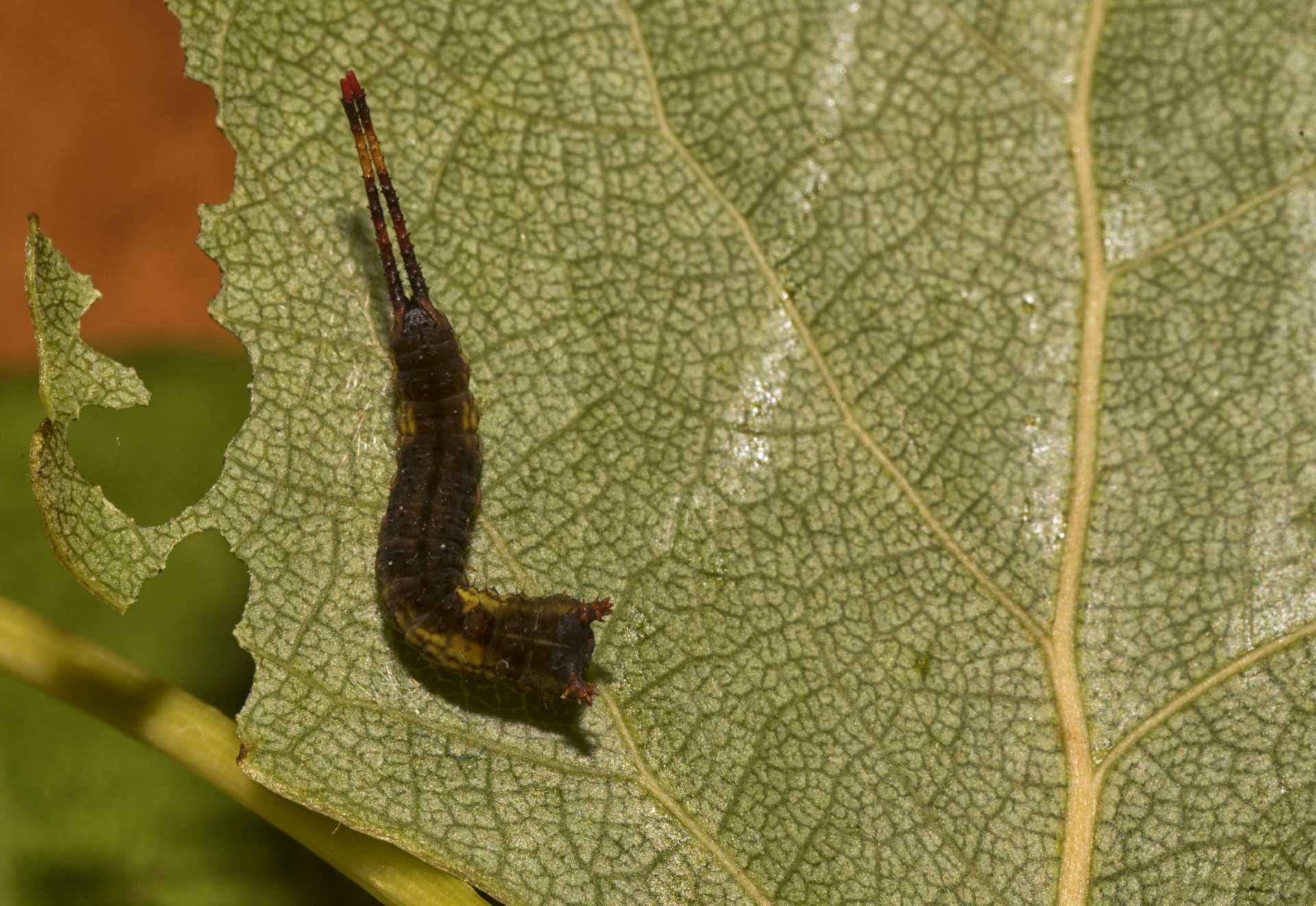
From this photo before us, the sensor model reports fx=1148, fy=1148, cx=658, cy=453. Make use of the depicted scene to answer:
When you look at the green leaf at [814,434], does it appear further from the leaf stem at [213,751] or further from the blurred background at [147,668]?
the blurred background at [147,668]

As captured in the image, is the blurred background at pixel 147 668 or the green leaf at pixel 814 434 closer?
the green leaf at pixel 814 434

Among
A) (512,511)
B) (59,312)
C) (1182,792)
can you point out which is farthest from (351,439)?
(1182,792)

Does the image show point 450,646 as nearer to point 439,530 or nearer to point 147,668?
point 439,530

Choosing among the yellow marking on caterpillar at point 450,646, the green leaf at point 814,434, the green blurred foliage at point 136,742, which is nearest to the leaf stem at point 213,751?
the green leaf at point 814,434

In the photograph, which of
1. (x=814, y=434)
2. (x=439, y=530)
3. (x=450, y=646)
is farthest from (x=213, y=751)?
(x=814, y=434)

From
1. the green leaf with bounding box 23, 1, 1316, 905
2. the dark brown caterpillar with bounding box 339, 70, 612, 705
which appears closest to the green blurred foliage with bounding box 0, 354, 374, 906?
the green leaf with bounding box 23, 1, 1316, 905
